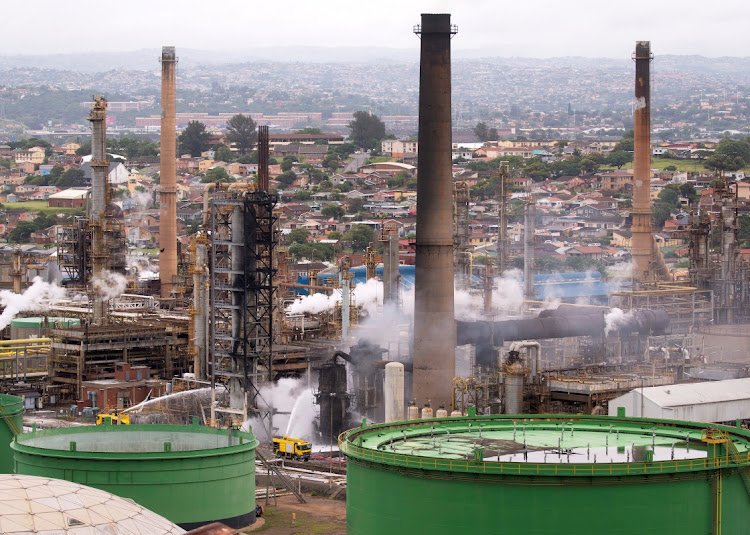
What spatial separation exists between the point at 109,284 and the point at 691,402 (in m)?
33.7

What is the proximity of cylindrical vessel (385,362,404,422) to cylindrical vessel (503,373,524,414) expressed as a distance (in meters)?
3.25

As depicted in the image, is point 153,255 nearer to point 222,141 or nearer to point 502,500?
point 222,141

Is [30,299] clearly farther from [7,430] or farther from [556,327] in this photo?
[7,430]

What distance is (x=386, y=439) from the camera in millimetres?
31438

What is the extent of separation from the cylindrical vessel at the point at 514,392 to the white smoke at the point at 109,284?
2530 centimetres

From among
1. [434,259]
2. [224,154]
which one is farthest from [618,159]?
[434,259]

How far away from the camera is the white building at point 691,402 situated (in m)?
43.4

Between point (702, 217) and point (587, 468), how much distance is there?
5427 cm

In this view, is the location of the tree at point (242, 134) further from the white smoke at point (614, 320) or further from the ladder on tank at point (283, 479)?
the ladder on tank at point (283, 479)

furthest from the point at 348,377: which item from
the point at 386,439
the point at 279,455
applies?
the point at 386,439

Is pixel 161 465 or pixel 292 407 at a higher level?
pixel 161 465

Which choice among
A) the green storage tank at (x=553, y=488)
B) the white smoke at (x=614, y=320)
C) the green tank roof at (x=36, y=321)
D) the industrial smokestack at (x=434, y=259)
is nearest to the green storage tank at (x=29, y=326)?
the green tank roof at (x=36, y=321)

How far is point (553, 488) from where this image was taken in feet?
87.6

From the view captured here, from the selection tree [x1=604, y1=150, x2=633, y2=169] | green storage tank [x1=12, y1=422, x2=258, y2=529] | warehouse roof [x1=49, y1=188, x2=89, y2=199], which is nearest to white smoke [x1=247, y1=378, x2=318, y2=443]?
green storage tank [x1=12, y1=422, x2=258, y2=529]
